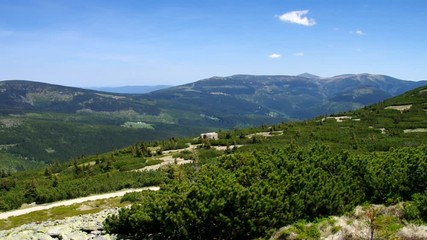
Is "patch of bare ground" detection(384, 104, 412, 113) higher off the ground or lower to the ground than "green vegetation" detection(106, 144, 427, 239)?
lower

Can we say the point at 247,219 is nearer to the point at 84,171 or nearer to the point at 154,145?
the point at 84,171

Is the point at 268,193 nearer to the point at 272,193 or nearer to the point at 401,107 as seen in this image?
the point at 272,193

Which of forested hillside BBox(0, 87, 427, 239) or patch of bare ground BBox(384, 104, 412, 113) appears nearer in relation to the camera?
forested hillside BBox(0, 87, 427, 239)

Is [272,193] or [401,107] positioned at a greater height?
[272,193]

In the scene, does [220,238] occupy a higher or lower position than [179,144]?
higher

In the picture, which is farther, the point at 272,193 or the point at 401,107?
the point at 401,107

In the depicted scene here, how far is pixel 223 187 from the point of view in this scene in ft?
74.7

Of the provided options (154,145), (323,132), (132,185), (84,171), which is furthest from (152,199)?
(154,145)

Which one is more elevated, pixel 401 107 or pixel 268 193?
pixel 268 193

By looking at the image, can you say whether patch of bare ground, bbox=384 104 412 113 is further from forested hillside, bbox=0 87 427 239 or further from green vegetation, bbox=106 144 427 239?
green vegetation, bbox=106 144 427 239

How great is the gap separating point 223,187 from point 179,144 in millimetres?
85561

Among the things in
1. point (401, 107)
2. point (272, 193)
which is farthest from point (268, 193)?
point (401, 107)

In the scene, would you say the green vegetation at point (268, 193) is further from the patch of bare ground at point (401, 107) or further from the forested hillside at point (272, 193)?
the patch of bare ground at point (401, 107)

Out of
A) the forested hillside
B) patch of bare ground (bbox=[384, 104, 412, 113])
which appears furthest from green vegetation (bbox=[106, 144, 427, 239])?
patch of bare ground (bbox=[384, 104, 412, 113])
